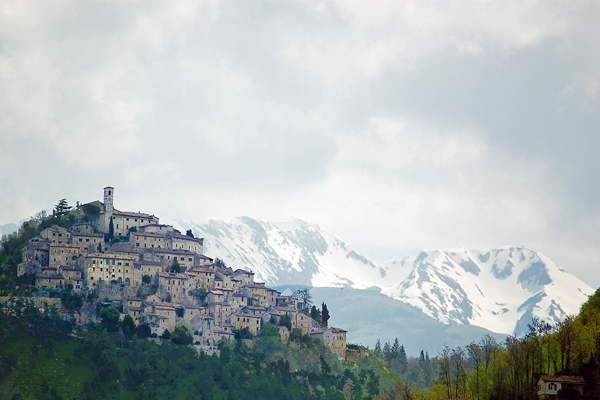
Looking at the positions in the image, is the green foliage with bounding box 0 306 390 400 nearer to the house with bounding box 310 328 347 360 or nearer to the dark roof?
the house with bounding box 310 328 347 360

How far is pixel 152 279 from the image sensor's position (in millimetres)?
146375

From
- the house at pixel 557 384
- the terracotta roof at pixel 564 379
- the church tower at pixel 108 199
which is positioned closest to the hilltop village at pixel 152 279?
the church tower at pixel 108 199

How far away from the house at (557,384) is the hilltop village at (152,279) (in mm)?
68313

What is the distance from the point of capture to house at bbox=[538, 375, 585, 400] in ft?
288

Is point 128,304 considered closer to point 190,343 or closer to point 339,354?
point 190,343

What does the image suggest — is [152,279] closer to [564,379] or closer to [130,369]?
[130,369]

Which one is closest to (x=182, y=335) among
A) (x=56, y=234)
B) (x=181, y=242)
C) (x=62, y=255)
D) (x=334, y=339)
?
(x=181, y=242)

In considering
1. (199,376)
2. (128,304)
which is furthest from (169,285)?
(199,376)

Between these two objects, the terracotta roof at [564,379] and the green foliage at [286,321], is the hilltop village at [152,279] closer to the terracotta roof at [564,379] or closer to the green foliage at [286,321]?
the green foliage at [286,321]

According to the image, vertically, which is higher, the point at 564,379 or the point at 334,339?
the point at 334,339

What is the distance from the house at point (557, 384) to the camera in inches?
3457

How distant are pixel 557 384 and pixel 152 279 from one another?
80206mm

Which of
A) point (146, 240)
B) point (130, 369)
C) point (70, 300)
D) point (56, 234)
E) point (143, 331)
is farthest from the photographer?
point (146, 240)

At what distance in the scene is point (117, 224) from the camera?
156250mm
